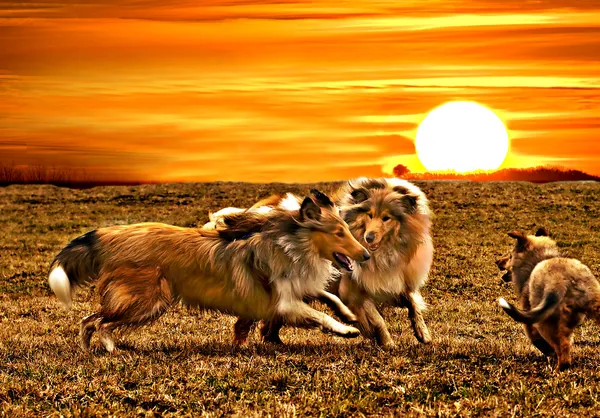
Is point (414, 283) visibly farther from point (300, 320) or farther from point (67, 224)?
point (67, 224)

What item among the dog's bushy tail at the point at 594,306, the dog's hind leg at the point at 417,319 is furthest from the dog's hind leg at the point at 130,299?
the dog's bushy tail at the point at 594,306

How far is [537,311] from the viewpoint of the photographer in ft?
24.5

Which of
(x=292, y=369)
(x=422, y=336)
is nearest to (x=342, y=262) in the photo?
(x=422, y=336)

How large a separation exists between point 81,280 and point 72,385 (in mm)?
2255

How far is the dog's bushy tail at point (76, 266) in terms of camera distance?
866cm

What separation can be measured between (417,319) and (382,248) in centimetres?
89

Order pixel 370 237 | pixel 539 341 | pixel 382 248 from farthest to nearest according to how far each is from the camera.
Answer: pixel 382 248 → pixel 370 237 → pixel 539 341

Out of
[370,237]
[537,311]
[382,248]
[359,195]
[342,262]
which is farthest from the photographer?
[359,195]

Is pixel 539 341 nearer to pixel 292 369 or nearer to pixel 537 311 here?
pixel 537 311

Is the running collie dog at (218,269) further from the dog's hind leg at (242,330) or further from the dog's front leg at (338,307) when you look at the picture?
the dog's hind leg at (242,330)

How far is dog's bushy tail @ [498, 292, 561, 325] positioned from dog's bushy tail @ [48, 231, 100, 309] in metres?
4.14

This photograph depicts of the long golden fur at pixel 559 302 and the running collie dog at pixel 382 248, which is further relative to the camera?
the running collie dog at pixel 382 248

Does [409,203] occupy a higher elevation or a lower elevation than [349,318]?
higher

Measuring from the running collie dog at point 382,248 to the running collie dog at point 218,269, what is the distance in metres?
0.49
